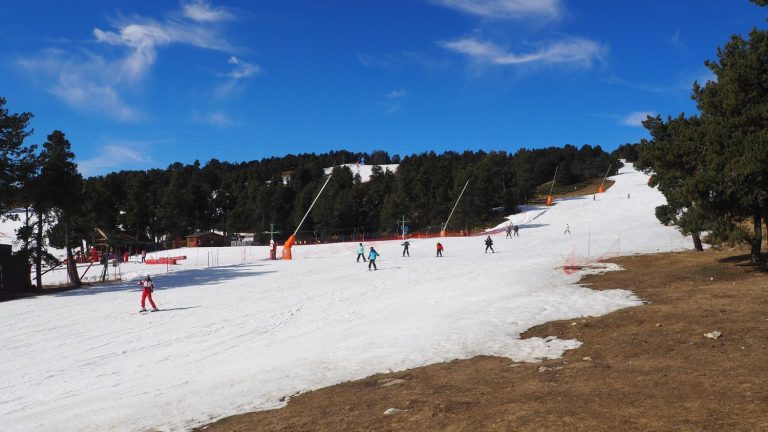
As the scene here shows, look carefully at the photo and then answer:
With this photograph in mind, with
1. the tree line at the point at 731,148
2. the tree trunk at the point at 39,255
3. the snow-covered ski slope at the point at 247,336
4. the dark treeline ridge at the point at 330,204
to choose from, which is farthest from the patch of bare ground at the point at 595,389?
the dark treeline ridge at the point at 330,204

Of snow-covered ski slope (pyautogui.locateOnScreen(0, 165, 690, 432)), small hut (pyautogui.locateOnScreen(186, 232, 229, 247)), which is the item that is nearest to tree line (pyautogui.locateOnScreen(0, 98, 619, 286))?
small hut (pyautogui.locateOnScreen(186, 232, 229, 247))

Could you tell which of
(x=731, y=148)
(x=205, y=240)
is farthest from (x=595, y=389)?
(x=205, y=240)

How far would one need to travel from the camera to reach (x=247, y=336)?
16.9 metres

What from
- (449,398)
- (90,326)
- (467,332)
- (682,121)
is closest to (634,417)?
(449,398)

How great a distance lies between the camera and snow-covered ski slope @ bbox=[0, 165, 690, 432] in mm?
10859

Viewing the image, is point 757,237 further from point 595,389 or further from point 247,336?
point 247,336

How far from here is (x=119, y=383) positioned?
40.6 feet

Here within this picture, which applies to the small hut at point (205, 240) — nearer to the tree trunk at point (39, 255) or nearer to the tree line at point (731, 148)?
the tree trunk at point (39, 255)

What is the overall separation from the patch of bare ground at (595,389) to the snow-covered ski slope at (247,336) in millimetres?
1116

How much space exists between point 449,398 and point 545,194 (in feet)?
442

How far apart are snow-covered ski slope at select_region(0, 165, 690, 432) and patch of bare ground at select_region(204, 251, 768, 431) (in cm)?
112

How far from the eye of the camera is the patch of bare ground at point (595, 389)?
6848 mm

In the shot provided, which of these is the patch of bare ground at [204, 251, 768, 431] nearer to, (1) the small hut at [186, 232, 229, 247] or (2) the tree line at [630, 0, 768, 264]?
(2) the tree line at [630, 0, 768, 264]

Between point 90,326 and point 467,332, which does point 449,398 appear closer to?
point 467,332
